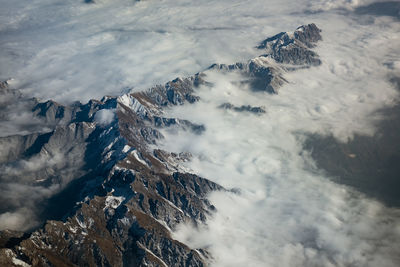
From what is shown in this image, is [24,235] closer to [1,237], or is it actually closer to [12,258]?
[1,237]

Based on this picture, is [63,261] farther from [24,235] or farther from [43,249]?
[24,235]

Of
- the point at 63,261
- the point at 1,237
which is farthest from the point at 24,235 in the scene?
the point at 63,261

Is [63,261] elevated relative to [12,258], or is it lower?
lower

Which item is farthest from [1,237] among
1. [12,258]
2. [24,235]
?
[12,258]

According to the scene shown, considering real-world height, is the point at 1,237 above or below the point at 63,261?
above

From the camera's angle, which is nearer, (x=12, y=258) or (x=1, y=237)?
(x=12, y=258)

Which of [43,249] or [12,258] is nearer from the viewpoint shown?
[12,258]
